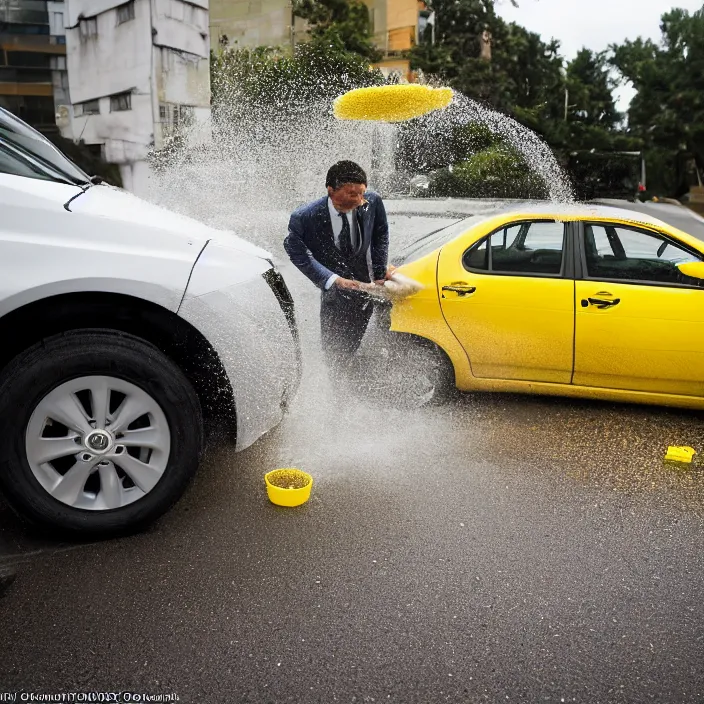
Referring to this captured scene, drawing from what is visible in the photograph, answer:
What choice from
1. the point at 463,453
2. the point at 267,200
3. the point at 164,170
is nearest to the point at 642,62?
the point at 267,200

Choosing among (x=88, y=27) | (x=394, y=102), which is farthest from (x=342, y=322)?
(x=394, y=102)

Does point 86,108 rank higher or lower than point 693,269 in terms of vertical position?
higher

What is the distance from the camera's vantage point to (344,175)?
178 inches

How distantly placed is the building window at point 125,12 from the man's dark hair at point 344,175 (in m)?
4.49

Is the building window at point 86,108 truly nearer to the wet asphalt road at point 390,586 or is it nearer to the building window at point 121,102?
the building window at point 121,102

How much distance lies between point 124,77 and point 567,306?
18.5 feet

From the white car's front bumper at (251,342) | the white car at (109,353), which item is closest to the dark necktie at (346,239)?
the white car's front bumper at (251,342)

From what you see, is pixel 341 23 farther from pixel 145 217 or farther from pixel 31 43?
pixel 145 217

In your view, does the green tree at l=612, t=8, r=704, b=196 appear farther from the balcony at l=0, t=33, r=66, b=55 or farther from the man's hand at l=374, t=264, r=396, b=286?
the man's hand at l=374, t=264, r=396, b=286

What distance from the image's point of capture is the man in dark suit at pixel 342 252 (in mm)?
4715

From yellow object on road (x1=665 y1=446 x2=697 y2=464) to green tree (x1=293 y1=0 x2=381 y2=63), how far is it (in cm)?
1587

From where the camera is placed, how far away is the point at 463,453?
13.8 feet

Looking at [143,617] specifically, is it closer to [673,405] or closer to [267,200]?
[673,405]

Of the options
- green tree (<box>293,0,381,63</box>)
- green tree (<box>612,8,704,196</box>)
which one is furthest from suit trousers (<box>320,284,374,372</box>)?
green tree (<box>612,8,704,196</box>)
